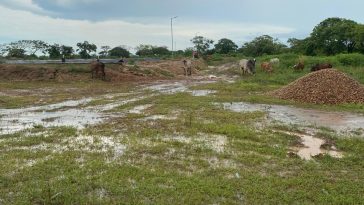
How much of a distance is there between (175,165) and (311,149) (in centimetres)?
363

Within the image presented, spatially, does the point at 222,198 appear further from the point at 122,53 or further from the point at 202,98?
the point at 122,53

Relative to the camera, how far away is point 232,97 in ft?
65.7

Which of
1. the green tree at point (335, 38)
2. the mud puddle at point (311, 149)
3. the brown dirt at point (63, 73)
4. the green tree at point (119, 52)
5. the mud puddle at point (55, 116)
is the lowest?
the mud puddle at point (311, 149)

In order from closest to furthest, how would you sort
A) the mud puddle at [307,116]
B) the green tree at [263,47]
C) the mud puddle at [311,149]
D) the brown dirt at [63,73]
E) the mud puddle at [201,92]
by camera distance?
the mud puddle at [311,149] < the mud puddle at [307,116] < the mud puddle at [201,92] < the brown dirt at [63,73] < the green tree at [263,47]

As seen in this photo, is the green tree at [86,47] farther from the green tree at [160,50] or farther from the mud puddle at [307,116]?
the mud puddle at [307,116]

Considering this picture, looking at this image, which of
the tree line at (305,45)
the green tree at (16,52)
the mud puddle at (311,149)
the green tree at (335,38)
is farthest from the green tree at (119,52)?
the mud puddle at (311,149)

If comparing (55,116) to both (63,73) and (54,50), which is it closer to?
(63,73)

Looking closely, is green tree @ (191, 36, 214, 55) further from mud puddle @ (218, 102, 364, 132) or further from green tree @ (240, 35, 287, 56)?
mud puddle @ (218, 102, 364, 132)

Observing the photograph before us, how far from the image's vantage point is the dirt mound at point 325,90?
18.4 meters

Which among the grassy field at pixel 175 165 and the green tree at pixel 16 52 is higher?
the green tree at pixel 16 52

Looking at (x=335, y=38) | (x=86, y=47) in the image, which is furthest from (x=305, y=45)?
(x=86, y=47)

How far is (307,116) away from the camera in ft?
49.5

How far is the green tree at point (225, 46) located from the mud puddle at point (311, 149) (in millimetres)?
74013

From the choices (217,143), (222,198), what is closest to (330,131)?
(217,143)
